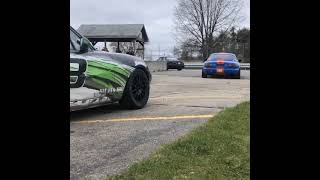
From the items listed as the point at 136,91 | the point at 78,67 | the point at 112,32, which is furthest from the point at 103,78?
the point at 112,32

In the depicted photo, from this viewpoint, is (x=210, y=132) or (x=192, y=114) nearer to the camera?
(x=210, y=132)

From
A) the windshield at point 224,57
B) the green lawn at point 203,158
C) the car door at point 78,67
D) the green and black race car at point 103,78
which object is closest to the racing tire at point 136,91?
the green and black race car at point 103,78

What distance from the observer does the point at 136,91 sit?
660cm

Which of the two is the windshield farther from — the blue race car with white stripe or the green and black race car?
the green and black race car

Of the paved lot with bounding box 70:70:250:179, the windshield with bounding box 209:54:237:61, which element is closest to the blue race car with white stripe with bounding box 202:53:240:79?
the windshield with bounding box 209:54:237:61

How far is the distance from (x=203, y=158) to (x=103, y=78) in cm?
274

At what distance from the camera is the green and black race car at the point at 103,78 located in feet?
16.8

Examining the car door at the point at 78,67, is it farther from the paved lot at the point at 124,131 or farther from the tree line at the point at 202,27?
the tree line at the point at 202,27
